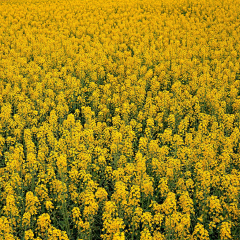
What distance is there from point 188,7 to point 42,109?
17844 mm

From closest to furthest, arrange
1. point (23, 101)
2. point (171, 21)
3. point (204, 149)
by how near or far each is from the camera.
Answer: point (204, 149) → point (23, 101) → point (171, 21)

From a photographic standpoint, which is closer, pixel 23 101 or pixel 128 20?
pixel 23 101

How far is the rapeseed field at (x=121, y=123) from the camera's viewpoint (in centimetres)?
593

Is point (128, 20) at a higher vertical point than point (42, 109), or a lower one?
higher

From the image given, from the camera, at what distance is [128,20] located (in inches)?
865

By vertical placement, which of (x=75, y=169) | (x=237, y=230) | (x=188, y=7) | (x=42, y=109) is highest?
(x=188, y=7)

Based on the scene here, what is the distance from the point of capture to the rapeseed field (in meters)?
5.93

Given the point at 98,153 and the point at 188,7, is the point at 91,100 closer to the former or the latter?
the point at 98,153

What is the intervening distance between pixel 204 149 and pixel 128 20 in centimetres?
1635

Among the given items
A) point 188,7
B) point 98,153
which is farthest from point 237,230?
point 188,7

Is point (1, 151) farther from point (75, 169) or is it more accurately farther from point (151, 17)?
point (151, 17)

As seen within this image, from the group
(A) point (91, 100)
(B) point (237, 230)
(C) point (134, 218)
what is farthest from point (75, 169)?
(A) point (91, 100)

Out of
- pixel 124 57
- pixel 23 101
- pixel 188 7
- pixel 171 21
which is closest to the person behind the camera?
pixel 23 101

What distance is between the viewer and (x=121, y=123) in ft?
30.5
